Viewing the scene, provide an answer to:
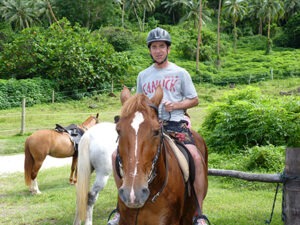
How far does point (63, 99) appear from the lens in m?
27.5

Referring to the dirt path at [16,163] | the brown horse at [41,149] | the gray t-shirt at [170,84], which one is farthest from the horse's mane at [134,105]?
the dirt path at [16,163]

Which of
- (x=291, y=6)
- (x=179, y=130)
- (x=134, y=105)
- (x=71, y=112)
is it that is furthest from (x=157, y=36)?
(x=291, y=6)

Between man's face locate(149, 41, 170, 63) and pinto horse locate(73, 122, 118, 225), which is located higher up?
man's face locate(149, 41, 170, 63)

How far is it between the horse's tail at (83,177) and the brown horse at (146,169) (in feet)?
7.92

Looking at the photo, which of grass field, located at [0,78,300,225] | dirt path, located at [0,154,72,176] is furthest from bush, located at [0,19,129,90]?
grass field, located at [0,78,300,225]

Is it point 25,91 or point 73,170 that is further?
point 25,91

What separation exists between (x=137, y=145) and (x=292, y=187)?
5.35ft

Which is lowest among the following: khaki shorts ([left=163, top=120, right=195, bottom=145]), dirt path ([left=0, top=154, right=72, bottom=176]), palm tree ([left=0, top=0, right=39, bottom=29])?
dirt path ([left=0, top=154, right=72, bottom=176])

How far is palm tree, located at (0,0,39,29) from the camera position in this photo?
49562 mm

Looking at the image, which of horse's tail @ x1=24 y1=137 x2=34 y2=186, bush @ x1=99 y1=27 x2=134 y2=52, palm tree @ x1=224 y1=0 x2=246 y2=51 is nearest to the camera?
horse's tail @ x1=24 y1=137 x2=34 y2=186

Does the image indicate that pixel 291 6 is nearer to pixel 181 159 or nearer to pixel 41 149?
pixel 41 149

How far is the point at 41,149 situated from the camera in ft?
28.0

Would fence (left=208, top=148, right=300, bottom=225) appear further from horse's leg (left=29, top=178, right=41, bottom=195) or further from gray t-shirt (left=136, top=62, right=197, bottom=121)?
horse's leg (left=29, top=178, right=41, bottom=195)

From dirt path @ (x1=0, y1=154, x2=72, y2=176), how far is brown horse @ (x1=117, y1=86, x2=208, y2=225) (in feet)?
26.7
